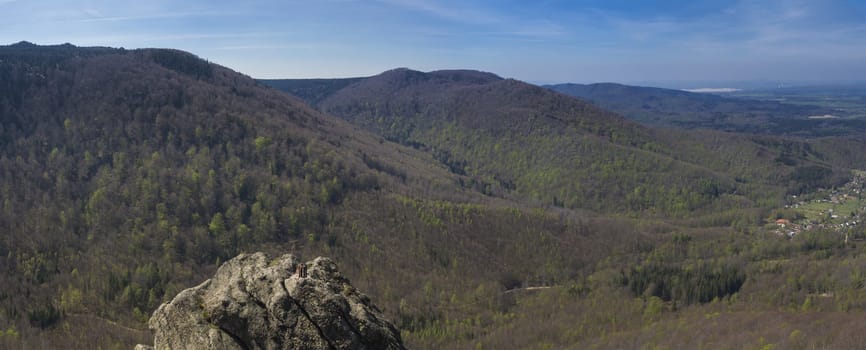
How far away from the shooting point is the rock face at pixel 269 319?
105ft

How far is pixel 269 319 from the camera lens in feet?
108

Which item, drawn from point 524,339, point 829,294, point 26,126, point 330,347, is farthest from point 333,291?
point 26,126

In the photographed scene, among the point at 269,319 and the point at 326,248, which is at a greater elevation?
the point at 269,319

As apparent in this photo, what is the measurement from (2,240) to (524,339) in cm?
13504

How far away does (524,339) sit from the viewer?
115750 millimetres

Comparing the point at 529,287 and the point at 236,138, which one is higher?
the point at 236,138

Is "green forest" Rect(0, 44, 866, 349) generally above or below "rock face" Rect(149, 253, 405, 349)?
below

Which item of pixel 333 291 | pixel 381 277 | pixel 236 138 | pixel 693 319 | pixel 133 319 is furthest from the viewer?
pixel 236 138

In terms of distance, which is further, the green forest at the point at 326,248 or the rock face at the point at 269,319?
the green forest at the point at 326,248

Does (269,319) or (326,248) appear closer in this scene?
(269,319)

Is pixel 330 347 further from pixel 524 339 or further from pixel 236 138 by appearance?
pixel 236 138

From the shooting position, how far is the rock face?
32156 millimetres

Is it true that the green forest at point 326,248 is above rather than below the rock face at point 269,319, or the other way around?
below

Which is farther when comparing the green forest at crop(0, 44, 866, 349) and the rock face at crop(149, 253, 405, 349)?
the green forest at crop(0, 44, 866, 349)
